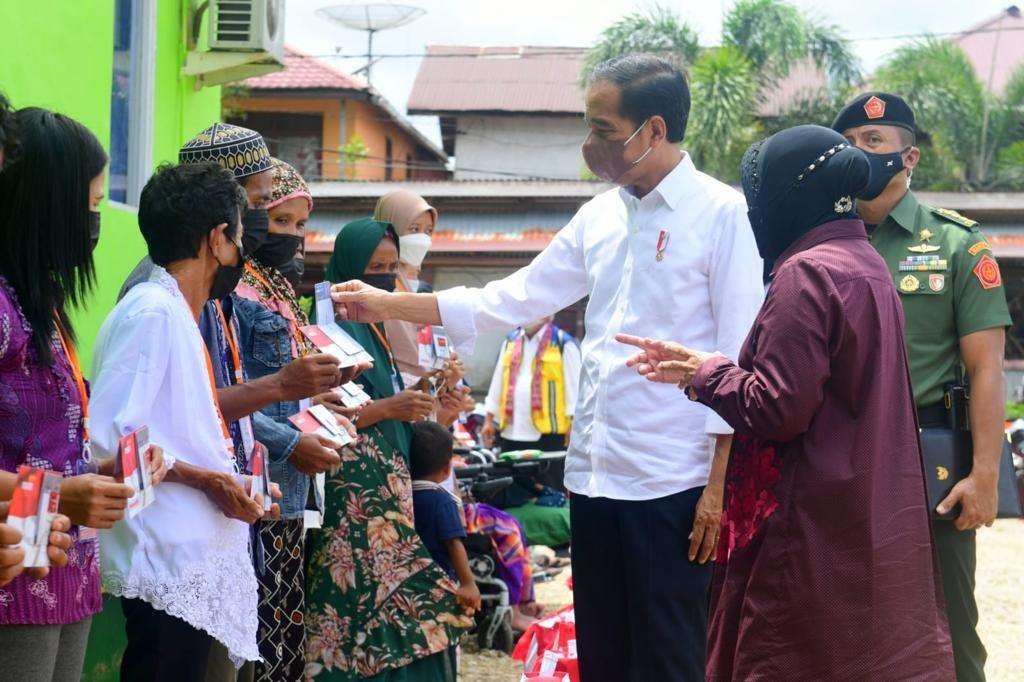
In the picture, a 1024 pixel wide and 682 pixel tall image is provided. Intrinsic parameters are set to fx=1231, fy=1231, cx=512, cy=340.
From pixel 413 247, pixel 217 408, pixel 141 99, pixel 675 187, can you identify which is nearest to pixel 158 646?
pixel 217 408

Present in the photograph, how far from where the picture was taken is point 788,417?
9.30 feet

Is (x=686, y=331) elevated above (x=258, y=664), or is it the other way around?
(x=686, y=331)

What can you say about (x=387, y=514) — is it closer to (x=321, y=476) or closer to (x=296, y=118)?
(x=321, y=476)

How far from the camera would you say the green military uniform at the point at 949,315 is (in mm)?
4012

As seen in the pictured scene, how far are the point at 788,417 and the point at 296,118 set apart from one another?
27.5 meters

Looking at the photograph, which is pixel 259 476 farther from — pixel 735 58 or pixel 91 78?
pixel 735 58

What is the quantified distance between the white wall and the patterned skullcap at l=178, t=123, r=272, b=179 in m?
26.9

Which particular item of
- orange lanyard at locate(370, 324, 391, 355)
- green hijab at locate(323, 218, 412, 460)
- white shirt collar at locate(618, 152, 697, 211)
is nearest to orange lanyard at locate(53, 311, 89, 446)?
white shirt collar at locate(618, 152, 697, 211)

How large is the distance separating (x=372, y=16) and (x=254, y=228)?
75.4ft

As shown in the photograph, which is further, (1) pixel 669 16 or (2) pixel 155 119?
(1) pixel 669 16

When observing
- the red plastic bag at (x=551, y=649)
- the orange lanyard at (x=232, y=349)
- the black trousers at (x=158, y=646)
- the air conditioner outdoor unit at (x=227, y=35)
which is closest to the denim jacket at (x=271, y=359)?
the orange lanyard at (x=232, y=349)

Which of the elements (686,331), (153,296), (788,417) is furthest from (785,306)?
(153,296)

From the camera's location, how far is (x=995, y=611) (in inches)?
307

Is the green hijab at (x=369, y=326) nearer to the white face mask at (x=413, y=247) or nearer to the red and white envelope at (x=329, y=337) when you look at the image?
the red and white envelope at (x=329, y=337)
